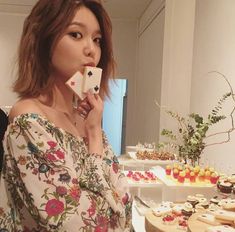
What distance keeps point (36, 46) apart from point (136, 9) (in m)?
5.09

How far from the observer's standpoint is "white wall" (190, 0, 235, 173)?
2545 millimetres

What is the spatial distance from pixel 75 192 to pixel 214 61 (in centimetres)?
237

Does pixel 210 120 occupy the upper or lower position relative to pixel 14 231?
upper

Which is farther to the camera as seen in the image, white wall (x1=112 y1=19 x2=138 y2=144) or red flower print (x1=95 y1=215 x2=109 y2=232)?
white wall (x1=112 y1=19 x2=138 y2=144)

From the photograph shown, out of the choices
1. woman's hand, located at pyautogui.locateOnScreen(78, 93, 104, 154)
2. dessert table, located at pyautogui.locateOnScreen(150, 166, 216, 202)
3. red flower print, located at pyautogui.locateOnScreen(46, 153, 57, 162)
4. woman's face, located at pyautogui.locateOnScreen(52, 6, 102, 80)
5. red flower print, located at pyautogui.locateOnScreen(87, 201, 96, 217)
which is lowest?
dessert table, located at pyautogui.locateOnScreen(150, 166, 216, 202)

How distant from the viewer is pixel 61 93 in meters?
0.90

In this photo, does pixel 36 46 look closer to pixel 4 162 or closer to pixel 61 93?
pixel 61 93

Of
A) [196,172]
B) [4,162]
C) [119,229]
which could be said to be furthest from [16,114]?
[196,172]

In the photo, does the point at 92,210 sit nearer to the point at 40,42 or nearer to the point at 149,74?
the point at 40,42

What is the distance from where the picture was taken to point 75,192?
2.40 feet

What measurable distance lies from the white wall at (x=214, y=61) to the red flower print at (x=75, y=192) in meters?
1.86

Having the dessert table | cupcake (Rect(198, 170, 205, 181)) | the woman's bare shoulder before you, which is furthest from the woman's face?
cupcake (Rect(198, 170, 205, 181))

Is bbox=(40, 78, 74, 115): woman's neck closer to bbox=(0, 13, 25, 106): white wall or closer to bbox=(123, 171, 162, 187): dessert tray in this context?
bbox=(123, 171, 162, 187): dessert tray

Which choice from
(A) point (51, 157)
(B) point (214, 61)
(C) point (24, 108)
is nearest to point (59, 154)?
(A) point (51, 157)
